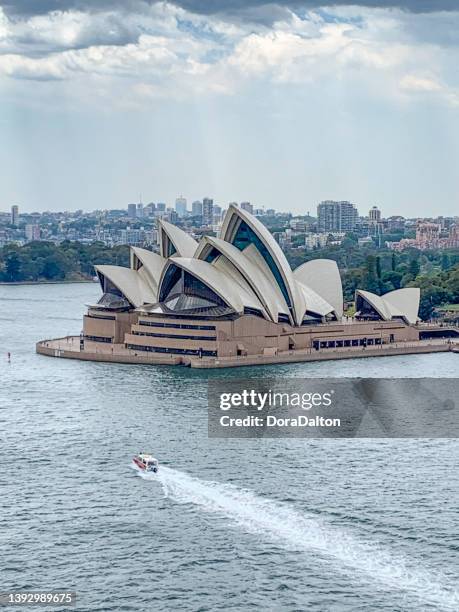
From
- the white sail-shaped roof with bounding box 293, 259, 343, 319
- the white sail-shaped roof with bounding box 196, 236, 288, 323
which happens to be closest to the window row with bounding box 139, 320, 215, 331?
the white sail-shaped roof with bounding box 196, 236, 288, 323

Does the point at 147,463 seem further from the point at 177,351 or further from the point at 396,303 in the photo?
Answer: the point at 396,303

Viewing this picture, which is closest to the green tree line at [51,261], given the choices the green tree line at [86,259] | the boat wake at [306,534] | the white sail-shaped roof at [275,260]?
the green tree line at [86,259]

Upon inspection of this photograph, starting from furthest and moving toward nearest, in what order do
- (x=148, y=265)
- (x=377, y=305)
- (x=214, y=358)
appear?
(x=377, y=305) → (x=148, y=265) → (x=214, y=358)

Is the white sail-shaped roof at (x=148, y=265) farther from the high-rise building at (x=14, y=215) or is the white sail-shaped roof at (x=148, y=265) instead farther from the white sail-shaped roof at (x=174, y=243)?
the high-rise building at (x=14, y=215)

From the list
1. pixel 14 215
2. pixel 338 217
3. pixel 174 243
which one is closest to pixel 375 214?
pixel 338 217

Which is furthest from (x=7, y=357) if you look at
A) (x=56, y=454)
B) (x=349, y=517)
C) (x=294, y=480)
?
(x=349, y=517)

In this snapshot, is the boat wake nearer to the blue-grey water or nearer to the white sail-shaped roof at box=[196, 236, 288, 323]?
the blue-grey water
